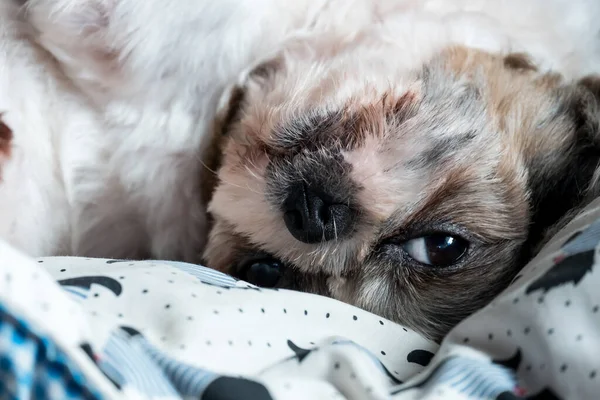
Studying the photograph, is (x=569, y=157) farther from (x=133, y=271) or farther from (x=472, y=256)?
(x=133, y=271)

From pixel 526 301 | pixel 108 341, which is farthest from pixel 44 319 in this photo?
pixel 526 301

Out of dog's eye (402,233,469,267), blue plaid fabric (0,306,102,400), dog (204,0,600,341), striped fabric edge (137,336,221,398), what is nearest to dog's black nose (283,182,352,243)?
dog (204,0,600,341)

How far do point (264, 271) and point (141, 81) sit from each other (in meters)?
0.44

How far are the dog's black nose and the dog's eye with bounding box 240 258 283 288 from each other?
0.13 meters

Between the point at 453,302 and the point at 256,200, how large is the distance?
0.36 metres

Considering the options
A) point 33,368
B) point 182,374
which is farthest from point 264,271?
point 33,368

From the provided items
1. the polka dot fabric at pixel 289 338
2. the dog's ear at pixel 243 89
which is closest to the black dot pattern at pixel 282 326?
the polka dot fabric at pixel 289 338

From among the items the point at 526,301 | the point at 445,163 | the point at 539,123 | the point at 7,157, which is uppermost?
the point at 539,123

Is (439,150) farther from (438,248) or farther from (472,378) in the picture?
(472,378)

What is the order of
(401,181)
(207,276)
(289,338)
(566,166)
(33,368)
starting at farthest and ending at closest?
(566,166) < (401,181) < (207,276) < (289,338) < (33,368)

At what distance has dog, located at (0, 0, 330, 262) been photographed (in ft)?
4.15

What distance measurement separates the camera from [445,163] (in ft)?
3.56

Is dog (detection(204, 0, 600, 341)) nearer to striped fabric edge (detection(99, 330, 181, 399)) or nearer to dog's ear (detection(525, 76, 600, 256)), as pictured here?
dog's ear (detection(525, 76, 600, 256))

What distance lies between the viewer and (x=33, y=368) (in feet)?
1.82
